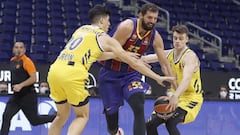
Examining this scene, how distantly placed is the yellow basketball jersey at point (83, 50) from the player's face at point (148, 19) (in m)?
0.55

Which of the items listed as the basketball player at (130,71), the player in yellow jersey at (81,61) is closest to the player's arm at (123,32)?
the basketball player at (130,71)

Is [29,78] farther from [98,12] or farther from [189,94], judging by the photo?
[98,12]

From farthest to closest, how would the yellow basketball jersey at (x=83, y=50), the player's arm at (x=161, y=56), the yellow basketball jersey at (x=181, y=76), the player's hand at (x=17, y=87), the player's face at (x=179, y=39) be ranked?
the player's hand at (x=17, y=87) → the yellow basketball jersey at (x=181, y=76) → the player's face at (x=179, y=39) → the player's arm at (x=161, y=56) → the yellow basketball jersey at (x=83, y=50)

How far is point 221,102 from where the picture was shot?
11555 millimetres

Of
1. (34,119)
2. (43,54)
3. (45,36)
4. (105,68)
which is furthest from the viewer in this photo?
(45,36)

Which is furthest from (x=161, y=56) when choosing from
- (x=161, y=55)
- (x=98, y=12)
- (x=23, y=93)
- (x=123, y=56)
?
(x=23, y=93)

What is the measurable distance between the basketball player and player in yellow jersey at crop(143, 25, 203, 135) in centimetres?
29

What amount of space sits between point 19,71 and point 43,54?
6.50 meters

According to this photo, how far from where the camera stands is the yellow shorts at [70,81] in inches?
256

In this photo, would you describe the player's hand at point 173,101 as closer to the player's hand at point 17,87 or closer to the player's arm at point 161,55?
the player's arm at point 161,55

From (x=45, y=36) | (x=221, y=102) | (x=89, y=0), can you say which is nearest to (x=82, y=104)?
(x=221, y=102)

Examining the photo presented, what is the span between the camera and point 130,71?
7176 millimetres

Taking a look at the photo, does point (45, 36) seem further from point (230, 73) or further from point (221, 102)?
point (221, 102)

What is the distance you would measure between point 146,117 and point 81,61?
4615mm
